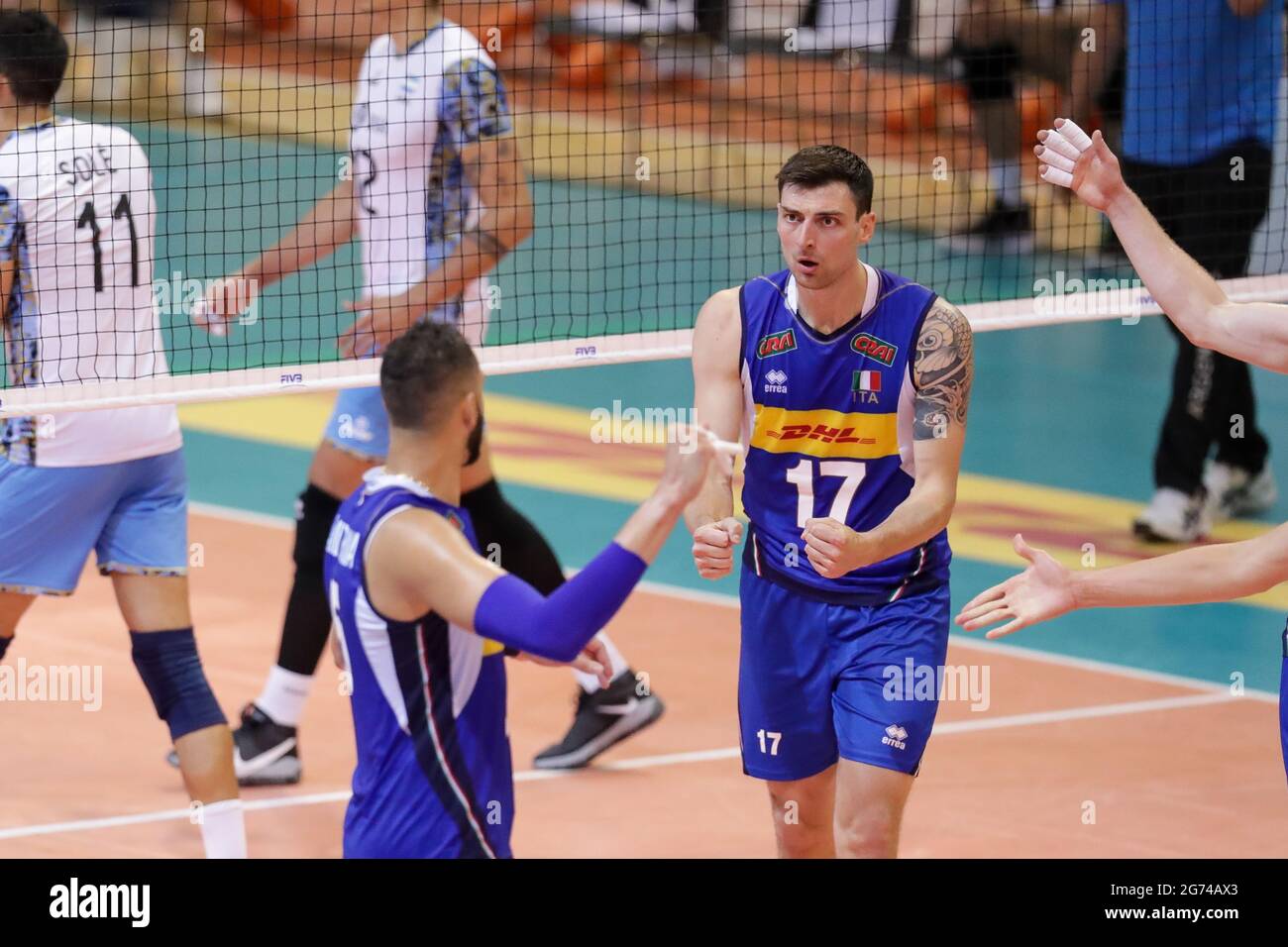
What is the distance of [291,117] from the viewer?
72.4 ft

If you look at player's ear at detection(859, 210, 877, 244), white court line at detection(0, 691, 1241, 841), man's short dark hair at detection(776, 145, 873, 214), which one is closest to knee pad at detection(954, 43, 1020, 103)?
white court line at detection(0, 691, 1241, 841)

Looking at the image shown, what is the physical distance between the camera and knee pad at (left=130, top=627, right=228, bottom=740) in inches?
264

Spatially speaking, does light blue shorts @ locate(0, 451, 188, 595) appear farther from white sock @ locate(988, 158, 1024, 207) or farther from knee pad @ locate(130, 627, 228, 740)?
white sock @ locate(988, 158, 1024, 207)

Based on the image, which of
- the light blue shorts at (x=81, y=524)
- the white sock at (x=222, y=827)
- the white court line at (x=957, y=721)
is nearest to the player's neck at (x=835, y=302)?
the light blue shorts at (x=81, y=524)

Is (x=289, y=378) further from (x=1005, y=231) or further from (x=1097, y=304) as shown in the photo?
(x=1005, y=231)

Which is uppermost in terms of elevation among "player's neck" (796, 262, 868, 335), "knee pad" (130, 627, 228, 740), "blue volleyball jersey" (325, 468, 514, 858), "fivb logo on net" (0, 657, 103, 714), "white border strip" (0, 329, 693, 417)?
"player's neck" (796, 262, 868, 335)

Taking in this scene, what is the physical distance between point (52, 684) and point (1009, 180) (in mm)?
11047

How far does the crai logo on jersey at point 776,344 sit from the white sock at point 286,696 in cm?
280

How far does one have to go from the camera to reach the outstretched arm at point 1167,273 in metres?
5.04

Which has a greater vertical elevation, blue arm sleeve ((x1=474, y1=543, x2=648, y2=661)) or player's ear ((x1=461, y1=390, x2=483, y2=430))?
player's ear ((x1=461, y1=390, x2=483, y2=430))

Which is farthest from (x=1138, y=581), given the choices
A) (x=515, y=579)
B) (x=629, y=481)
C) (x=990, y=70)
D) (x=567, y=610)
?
(x=990, y=70)

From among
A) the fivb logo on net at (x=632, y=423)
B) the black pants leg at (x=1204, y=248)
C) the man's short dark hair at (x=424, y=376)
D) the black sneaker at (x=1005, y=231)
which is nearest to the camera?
the man's short dark hair at (x=424, y=376)

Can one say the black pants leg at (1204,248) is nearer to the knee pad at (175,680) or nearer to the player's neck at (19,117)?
the knee pad at (175,680)

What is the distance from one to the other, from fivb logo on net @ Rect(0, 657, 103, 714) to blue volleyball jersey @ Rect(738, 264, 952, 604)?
3.88 metres
